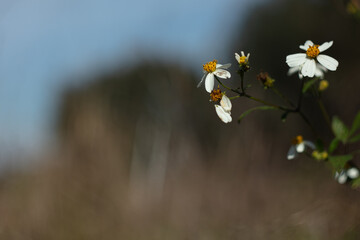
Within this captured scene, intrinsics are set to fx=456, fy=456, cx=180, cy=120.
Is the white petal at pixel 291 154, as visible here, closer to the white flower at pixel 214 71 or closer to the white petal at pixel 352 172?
the white petal at pixel 352 172

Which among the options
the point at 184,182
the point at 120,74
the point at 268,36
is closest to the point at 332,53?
the point at 268,36

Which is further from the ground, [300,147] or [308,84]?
[308,84]

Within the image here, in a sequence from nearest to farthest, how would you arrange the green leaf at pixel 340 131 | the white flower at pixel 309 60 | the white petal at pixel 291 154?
the white flower at pixel 309 60
the green leaf at pixel 340 131
the white petal at pixel 291 154

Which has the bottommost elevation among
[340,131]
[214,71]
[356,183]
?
[356,183]

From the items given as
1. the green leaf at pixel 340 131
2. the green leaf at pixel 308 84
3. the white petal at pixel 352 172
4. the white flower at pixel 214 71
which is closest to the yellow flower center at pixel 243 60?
the white flower at pixel 214 71

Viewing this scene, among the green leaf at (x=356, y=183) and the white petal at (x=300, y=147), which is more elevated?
the white petal at (x=300, y=147)

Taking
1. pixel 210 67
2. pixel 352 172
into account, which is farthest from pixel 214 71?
pixel 352 172

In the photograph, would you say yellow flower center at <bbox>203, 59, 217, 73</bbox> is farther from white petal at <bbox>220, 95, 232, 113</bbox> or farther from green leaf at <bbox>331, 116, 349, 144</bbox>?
green leaf at <bbox>331, 116, 349, 144</bbox>

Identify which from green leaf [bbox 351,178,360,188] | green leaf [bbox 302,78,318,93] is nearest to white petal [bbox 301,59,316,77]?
green leaf [bbox 302,78,318,93]

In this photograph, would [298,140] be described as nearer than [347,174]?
No

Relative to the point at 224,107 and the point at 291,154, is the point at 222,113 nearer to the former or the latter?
the point at 224,107
